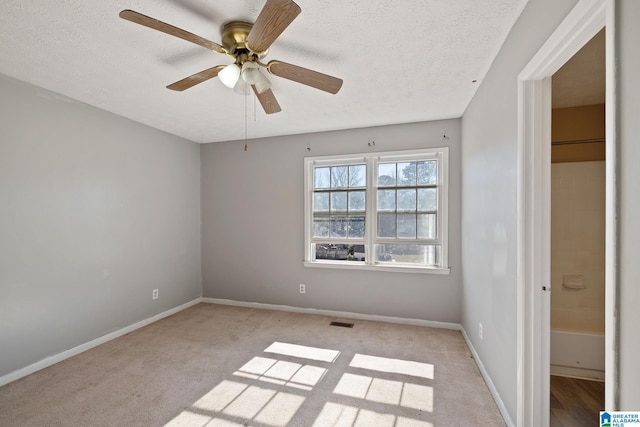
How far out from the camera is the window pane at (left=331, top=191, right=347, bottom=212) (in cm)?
382

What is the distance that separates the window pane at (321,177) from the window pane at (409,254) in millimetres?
1116

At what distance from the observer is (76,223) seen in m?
2.79

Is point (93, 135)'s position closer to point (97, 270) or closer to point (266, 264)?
point (97, 270)

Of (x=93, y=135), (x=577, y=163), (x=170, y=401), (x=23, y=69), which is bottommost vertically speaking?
(x=170, y=401)

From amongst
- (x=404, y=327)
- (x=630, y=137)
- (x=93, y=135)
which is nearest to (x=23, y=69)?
(x=93, y=135)

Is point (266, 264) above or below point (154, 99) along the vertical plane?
below

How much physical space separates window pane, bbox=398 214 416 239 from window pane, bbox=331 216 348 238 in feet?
2.34

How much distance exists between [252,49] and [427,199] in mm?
2678

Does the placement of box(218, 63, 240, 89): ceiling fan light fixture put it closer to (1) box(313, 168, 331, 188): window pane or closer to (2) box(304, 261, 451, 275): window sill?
(1) box(313, 168, 331, 188): window pane

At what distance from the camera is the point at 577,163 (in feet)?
8.36

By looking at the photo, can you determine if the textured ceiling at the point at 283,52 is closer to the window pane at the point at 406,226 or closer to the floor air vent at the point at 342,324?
the window pane at the point at 406,226

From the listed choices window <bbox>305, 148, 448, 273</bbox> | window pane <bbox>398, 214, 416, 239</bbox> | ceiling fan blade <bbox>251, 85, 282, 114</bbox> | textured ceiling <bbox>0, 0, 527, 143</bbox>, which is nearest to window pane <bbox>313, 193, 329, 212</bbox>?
window <bbox>305, 148, 448, 273</bbox>

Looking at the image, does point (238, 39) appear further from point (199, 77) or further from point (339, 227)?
point (339, 227)

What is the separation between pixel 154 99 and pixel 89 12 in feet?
4.05
